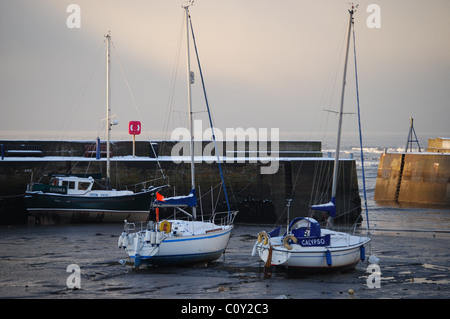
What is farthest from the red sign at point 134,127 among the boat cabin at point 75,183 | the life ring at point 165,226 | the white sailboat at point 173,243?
the life ring at point 165,226

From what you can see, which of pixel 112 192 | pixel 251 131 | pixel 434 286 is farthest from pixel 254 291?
pixel 251 131

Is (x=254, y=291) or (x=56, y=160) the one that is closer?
(x=254, y=291)

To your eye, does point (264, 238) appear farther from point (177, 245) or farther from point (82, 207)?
point (82, 207)

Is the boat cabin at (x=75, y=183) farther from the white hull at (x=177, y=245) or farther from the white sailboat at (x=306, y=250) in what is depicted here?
the white sailboat at (x=306, y=250)

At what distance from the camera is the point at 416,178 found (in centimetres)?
3603

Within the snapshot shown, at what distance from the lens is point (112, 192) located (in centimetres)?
2636

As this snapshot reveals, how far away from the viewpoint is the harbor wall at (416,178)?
3481 cm

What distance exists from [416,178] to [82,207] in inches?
785

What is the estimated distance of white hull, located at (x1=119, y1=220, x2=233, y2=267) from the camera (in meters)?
16.6

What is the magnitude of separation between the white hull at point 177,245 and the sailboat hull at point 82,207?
8.76 m

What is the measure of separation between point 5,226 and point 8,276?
10.6 meters

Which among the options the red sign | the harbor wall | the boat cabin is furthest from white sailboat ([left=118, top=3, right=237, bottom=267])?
the harbor wall

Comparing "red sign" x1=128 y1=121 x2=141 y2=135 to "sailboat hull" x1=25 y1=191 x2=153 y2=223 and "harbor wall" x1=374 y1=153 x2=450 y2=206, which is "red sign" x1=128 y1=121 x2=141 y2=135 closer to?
"sailboat hull" x1=25 y1=191 x2=153 y2=223

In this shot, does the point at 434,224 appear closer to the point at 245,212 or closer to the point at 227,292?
the point at 245,212
